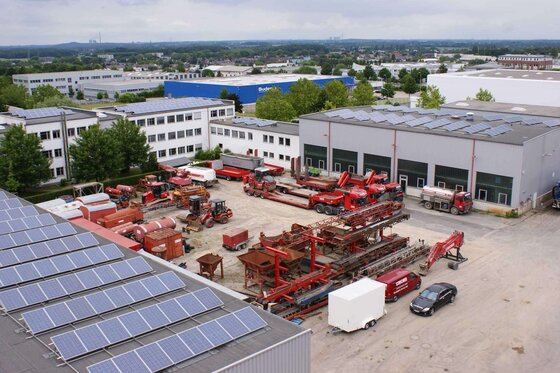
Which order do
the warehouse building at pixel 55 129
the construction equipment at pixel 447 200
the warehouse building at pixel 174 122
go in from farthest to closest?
the warehouse building at pixel 174 122
the warehouse building at pixel 55 129
the construction equipment at pixel 447 200

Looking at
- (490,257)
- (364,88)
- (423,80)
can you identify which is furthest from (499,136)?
(423,80)

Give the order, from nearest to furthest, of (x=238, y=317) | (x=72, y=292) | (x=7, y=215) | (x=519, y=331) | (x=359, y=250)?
(x=238, y=317), (x=72, y=292), (x=519, y=331), (x=7, y=215), (x=359, y=250)

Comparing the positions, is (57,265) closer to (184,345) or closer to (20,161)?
(184,345)

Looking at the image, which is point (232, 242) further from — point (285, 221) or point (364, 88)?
point (364, 88)

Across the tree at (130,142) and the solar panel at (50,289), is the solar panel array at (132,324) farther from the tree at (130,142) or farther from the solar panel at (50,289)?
the tree at (130,142)

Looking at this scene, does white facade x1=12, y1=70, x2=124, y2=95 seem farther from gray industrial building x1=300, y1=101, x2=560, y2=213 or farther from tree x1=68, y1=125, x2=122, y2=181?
gray industrial building x1=300, y1=101, x2=560, y2=213

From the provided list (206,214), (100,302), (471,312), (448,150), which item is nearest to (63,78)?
(206,214)

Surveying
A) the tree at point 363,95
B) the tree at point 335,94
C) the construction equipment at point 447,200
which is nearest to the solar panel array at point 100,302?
the construction equipment at point 447,200
